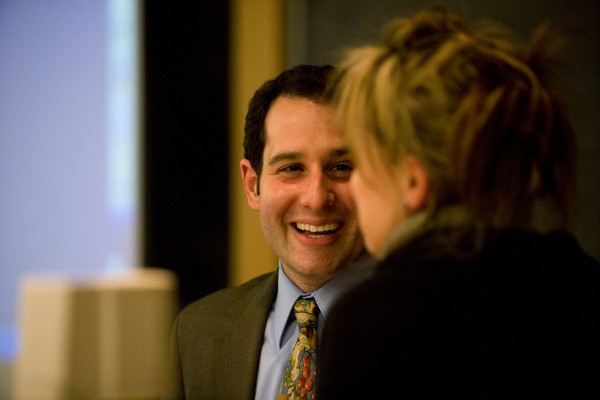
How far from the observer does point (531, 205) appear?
0.76 meters

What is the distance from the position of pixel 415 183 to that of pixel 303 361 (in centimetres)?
57

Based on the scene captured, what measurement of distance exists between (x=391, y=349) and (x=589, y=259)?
29cm

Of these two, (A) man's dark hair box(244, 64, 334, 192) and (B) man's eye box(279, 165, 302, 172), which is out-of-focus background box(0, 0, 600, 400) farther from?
(B) man's eye box(279, 165, 302, 172)

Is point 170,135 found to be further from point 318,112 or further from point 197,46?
point 318,112

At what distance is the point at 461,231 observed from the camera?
71 centimetres

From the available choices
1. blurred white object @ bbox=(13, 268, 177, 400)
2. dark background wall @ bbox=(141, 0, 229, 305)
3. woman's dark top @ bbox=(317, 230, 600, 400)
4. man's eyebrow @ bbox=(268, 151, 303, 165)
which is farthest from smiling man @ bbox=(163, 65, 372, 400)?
woman's dark top @ bbox=(317, 230, 600, 400)

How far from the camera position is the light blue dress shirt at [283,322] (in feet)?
4.08

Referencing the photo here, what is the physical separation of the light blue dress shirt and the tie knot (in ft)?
0.03

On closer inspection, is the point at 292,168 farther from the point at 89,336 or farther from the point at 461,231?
the point at 461,231

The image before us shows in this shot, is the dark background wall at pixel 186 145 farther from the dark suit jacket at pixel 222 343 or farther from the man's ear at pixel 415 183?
the man's ear at pixel 415 183

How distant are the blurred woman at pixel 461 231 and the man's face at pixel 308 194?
451mm

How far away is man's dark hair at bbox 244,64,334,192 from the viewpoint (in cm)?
133

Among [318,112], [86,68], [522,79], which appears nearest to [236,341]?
[318,112]

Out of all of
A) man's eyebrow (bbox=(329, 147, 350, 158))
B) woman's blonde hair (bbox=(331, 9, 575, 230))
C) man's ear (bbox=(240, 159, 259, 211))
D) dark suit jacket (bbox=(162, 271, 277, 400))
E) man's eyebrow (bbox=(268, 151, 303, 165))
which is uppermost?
woman's blonde hair (bbox=(331, 9, 575, 230))
